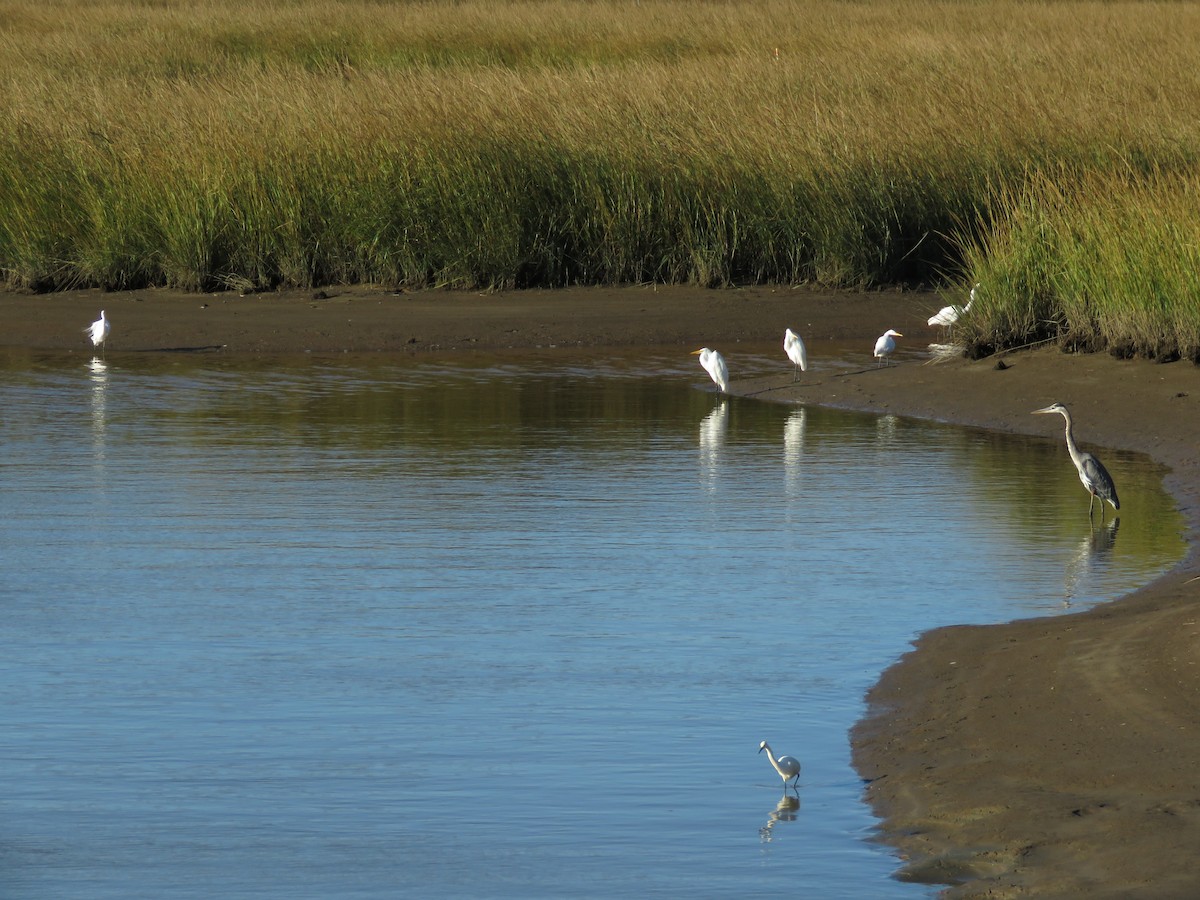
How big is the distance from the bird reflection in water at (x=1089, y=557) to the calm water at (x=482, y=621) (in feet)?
0.09

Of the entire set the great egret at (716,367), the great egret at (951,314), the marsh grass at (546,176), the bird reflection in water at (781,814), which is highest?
the marsh grass at (546,176)

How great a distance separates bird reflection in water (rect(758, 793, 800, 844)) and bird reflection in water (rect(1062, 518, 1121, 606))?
2343 mm

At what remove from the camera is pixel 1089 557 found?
7586 mm

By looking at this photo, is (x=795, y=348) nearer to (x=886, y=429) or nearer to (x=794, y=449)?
(x=886, y=429)

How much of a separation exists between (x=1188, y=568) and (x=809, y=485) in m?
2.52

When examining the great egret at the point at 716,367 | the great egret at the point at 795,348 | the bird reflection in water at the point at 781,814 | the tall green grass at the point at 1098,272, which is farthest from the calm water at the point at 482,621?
the tall green grass at the point at 1098,272

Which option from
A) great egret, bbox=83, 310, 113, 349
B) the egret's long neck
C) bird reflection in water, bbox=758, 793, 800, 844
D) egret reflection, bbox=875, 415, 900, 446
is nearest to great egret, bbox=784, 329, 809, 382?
egret reflection, bbox=875, 415, 900, 446

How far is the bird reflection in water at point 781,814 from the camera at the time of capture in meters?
4.52

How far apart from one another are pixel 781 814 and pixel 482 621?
209 centimetres

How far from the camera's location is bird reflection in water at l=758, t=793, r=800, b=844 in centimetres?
452

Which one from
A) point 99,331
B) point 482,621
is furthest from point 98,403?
point 482,621

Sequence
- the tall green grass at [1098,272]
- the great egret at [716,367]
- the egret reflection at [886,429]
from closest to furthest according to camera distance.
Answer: the egret reflection at [886,429]
the tall green grass at [1098,272]
the great egret at [716,367]

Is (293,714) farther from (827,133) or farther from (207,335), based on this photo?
(827,133)

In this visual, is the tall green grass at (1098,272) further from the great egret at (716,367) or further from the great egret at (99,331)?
the great egret at (99,331)
